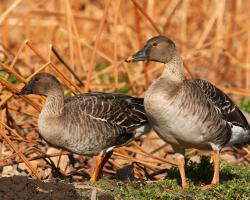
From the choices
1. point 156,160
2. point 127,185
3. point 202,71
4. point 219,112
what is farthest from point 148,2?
point 127,185

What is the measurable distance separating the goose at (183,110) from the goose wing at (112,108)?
853 millimetres

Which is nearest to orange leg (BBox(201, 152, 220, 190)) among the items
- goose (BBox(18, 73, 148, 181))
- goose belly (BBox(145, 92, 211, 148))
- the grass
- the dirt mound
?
the grass

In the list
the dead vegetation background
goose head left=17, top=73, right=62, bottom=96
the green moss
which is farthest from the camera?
the dead vegetation background

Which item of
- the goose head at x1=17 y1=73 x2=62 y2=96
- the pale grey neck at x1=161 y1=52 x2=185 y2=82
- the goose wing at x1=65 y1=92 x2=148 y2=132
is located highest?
the pale grey neck at x1=161 y1=52 x2=185 y2=82

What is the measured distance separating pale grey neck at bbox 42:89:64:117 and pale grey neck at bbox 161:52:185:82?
120 centimetres

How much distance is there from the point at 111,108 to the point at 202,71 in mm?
5304

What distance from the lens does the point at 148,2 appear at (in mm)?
12422

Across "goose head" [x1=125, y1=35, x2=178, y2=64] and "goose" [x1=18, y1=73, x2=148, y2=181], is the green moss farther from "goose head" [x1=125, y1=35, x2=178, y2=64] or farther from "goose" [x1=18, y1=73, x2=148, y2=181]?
A: "goose head" [x1=125, y1=35, x2=178, y2=64]

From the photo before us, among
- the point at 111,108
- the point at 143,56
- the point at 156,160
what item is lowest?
the point at 156,160

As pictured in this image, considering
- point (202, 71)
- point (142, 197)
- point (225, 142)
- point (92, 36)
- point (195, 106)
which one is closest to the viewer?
point (142, 197)

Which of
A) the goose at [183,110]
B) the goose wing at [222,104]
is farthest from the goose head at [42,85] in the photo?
the goose wing at [222,104]

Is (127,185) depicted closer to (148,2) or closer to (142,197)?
(142,197)

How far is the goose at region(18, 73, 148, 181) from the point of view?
26.0ft

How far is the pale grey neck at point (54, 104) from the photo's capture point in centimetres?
803
